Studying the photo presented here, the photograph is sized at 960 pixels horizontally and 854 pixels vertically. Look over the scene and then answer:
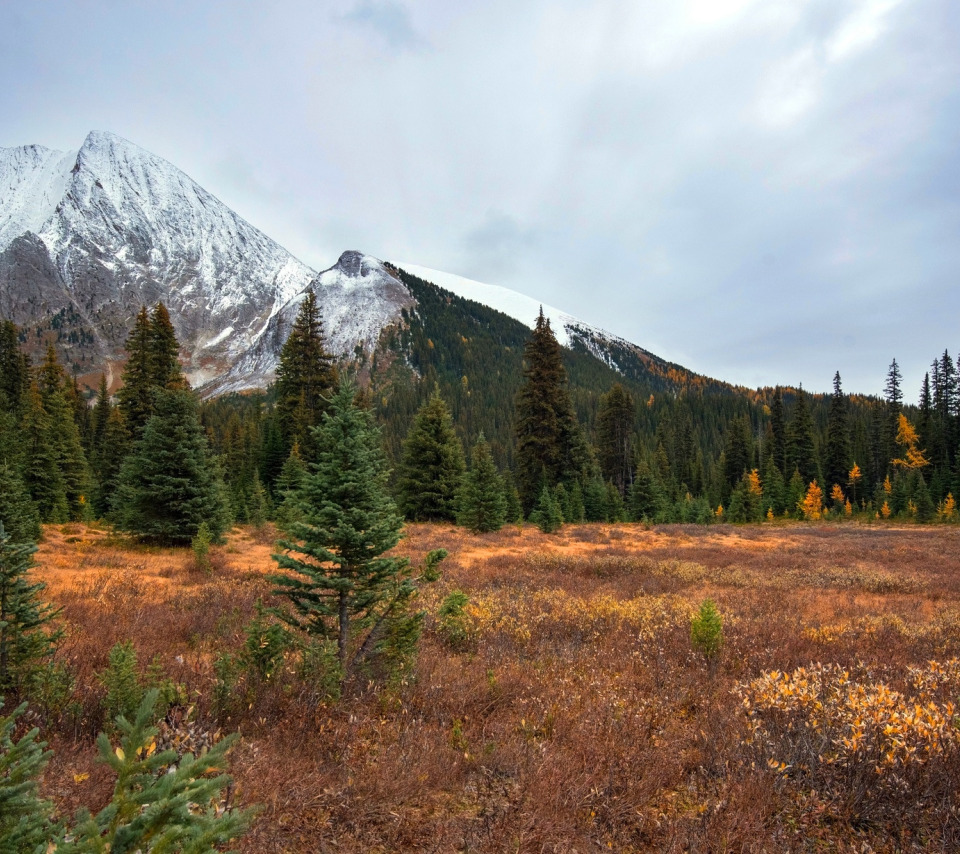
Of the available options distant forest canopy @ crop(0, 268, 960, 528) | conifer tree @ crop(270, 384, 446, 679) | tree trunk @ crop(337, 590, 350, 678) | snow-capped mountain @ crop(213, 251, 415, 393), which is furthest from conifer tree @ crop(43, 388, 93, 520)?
snow-capped mountain @ crop(213, 251, 415, 393)

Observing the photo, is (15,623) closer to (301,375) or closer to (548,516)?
(548,516)

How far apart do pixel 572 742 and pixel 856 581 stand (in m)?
14.3

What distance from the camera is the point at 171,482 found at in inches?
648

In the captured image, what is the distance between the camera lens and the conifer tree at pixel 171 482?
53.7ft

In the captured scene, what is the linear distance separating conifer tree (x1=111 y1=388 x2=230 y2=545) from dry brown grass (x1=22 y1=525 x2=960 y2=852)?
3.67 metres

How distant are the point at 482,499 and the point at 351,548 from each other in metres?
19.0

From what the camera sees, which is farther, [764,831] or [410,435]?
[410,435]

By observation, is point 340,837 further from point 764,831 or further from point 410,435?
point 410,435

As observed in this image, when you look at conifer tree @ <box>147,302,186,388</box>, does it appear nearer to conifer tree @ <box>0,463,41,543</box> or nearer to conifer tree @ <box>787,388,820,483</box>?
conifer tree @ <box>0,463,41,543</box>

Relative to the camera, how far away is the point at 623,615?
400 inches

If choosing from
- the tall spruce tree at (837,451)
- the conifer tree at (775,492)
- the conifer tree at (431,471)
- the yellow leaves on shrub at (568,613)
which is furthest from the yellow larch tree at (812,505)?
the yellow leaves on shrub at (568,613)

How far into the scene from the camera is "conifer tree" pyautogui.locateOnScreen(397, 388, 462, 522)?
28312 millimetres

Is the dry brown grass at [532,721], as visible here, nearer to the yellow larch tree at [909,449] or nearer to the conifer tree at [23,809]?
the conifer tree at [23,809]

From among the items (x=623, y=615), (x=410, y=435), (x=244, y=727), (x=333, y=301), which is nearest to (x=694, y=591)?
(x=623, y=615)
